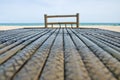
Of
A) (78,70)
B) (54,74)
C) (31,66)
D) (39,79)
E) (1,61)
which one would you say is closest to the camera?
(39,79)

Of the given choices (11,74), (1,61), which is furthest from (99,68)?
(1,61)

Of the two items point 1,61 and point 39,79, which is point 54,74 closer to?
point 39,79

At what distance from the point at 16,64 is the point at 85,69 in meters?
0.62

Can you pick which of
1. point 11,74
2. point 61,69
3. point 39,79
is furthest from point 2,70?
point 61,69

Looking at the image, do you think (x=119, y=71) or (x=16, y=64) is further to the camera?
(x=16, y=64)

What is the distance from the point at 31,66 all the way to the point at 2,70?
0.25 metres

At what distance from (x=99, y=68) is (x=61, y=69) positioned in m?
0.32

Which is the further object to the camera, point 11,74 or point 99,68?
point 99,68

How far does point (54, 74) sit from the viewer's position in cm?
142

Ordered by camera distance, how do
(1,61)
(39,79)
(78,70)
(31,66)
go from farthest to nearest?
(1,61), (31,66), (78,70), (39,79)

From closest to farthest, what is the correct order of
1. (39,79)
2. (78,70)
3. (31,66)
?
1. (39,79)
2. (78,70)
3. (31,66)

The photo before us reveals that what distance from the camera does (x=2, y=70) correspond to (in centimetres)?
149

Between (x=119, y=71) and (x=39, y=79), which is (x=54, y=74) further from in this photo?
(x=119, y=71)

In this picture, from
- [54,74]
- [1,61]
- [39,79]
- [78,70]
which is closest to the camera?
[39,79]
